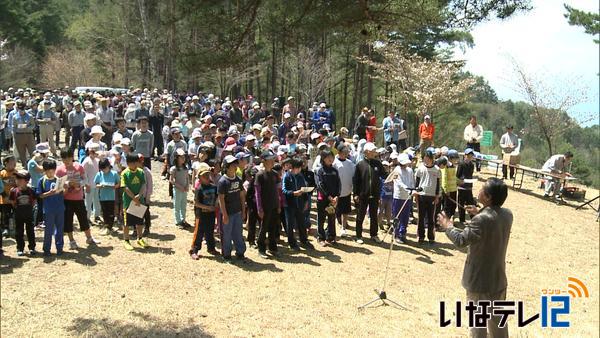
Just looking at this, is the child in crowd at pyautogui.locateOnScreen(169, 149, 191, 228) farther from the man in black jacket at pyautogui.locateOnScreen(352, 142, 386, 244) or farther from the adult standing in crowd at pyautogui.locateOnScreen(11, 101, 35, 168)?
the adult standing in crowd at pyautogui.locateOnScreen(11, 101, 35, 168)

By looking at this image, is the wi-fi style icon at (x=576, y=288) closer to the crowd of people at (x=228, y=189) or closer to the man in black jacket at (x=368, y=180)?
the crowd of people at (x=228, y=189)

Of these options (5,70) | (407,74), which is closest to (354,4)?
(407,74)

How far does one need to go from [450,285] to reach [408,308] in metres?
1.41

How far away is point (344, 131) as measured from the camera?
1333 cm

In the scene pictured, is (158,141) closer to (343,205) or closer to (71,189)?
(71,189)

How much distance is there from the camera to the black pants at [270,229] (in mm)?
7836

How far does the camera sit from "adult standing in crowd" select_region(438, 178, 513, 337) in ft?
14.2

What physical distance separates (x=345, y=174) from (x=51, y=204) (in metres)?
4.97

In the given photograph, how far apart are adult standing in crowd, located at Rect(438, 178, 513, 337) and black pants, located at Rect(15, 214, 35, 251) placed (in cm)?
603

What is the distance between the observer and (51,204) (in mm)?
7074

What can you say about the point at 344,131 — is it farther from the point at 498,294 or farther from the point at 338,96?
the point at 338,96

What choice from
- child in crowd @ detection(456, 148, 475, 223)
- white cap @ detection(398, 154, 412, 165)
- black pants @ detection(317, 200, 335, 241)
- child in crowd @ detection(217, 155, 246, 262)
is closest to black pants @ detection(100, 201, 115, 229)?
child in crowd @ detection(217, 155, 246, 262)

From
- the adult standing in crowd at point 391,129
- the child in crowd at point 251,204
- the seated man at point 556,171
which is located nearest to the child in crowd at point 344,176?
the child in crowd at point 251,204

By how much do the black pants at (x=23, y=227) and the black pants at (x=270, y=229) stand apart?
351cm
